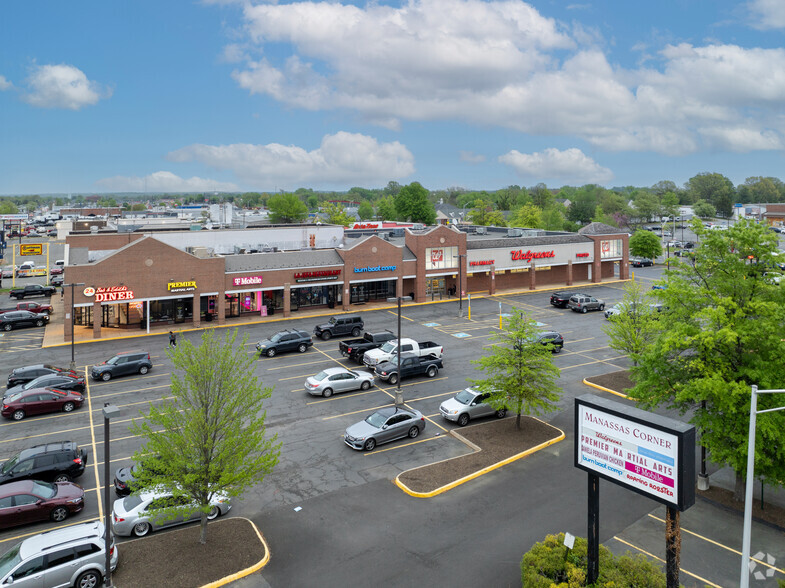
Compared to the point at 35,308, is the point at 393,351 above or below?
below

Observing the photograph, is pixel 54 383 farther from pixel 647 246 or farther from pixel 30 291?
pixel 647 246

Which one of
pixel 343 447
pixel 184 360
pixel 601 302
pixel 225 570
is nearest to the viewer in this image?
pixel 225 570

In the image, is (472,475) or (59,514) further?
(472,475)

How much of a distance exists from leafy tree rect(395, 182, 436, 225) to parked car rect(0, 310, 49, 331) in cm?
9107

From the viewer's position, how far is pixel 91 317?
5025cm

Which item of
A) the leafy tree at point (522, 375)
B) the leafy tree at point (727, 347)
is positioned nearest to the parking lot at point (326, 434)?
the leafy tree at point (522, 375)

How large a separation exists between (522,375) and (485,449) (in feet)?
13.3

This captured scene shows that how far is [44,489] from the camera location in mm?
19922

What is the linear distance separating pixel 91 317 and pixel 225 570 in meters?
41.2

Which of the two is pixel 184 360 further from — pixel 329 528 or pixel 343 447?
pixel 343 447

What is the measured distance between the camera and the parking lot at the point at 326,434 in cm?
1925

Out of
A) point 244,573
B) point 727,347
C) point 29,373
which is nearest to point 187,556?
point 244,573

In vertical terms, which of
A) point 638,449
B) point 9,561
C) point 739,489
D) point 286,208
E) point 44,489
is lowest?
point 739,489

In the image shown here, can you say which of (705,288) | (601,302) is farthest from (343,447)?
(601,302)
